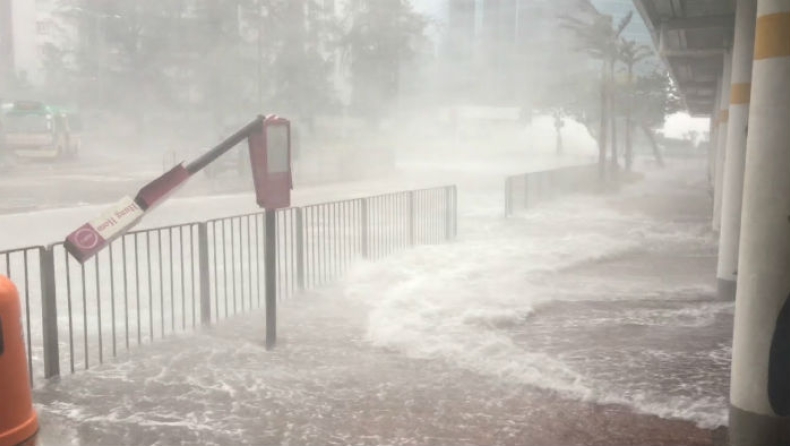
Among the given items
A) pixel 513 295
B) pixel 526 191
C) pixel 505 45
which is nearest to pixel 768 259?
pixel 513 295

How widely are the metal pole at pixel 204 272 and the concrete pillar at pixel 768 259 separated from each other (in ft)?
12.7

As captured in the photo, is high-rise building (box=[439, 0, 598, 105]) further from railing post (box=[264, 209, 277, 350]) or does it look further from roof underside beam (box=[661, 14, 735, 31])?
railing post (box=[264, 209, 277, 350])

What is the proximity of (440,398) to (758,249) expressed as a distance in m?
1.91

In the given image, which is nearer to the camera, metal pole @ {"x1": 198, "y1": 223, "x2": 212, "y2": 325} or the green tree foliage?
metal pole @ {"x1": 198, "y1": 223, "x2": 212, "y2": 325}

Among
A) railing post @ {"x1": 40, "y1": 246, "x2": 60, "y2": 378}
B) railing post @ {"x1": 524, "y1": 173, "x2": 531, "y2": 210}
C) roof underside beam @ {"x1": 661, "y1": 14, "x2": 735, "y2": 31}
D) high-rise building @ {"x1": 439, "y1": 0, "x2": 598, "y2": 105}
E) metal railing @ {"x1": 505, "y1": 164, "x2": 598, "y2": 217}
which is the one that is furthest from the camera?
high-rise building @ {"x1": 439, "y1": 0, "x2": 598, "y2": 105}

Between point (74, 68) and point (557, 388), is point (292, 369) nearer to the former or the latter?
point (557, 388)

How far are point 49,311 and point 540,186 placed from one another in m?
16.5

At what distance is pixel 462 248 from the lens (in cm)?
1160

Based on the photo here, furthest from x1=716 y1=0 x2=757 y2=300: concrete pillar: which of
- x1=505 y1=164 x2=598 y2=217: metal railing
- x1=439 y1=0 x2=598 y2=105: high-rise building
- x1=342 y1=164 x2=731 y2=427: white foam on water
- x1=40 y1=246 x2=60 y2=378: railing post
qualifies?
x1=439 y1=0 x2=598 y2=105: high-rise building

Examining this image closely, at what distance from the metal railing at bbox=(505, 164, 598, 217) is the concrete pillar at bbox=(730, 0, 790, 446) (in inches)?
496

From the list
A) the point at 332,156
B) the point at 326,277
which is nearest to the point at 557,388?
the point at 326,277

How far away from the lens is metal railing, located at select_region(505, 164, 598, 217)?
1767cm

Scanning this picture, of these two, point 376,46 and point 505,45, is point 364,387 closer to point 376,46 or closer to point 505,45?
point 376,46

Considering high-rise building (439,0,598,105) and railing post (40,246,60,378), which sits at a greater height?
high-rise building (439,0,598,105)
